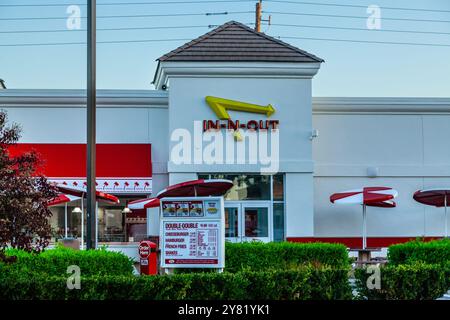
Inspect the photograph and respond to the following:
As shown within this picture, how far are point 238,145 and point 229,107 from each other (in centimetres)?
135

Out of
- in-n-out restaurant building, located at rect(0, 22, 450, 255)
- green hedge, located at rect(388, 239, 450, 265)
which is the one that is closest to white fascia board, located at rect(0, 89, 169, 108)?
in-n-out restaurant building, located at rect(0, 22, 450, 255)

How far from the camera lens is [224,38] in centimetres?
2523

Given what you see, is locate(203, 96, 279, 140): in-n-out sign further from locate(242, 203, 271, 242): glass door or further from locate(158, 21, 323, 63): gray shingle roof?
locate(242, 203, 271, 242): glass door

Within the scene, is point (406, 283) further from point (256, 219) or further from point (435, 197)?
point (256, 219)

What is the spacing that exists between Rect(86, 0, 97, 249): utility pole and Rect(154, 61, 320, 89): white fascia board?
10240 millimetres

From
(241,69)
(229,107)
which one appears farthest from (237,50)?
(229,107)

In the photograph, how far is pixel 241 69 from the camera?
24438 millimetres

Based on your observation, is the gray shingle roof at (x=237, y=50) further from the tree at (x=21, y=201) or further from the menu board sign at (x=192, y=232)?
the tree at (x=21, y=201)

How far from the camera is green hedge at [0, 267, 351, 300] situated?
9617 millimetres

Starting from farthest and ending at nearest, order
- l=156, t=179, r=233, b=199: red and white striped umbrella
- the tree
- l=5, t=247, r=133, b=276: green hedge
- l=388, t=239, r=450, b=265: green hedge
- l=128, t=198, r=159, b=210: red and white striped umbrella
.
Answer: l=128, t=198, r=159, b=210: red and white striped umbrella
l=156, t=179, r=233, b=199: red and white striped umbrella
l=388, t=239, r=450, b=265: green hedge
l=5, t=247, r=133, b=276: green hedge
the tree

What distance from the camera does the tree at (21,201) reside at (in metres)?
10.8

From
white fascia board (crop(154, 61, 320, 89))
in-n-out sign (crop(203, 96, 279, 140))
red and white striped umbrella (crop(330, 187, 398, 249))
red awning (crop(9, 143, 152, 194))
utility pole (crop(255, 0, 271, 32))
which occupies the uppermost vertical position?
utility pole (crop(255, 0, 271, 32))

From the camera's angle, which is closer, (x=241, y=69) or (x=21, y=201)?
(x=21, y=201)
